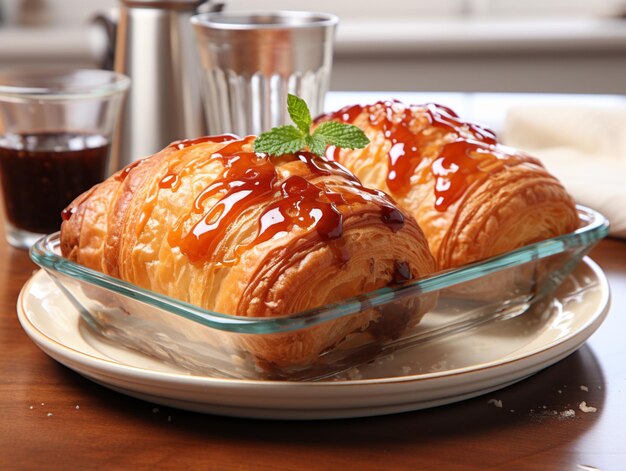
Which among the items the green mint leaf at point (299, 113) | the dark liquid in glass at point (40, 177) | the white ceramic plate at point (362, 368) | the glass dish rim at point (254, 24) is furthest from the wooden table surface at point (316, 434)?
the glass dish rim at point (254, 24)

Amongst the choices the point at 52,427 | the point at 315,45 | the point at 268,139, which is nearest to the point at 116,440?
the point at 52,427

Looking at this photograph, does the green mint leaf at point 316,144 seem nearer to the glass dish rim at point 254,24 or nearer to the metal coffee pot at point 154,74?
the glass dish rim at point 254,24

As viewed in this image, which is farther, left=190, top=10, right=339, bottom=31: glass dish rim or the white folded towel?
the white folded towel

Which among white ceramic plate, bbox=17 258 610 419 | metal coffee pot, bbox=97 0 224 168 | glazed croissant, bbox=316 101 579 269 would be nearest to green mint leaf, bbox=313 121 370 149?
glazed croissant, bbox=316 101 579 269

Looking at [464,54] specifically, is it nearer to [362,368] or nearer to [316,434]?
[362,368]

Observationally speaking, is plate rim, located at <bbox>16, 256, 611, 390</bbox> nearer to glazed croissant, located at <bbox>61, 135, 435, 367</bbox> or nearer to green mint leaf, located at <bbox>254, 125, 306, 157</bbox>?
glazed croissant, located at <bbox>61, 135, 435, 367</bbox>
